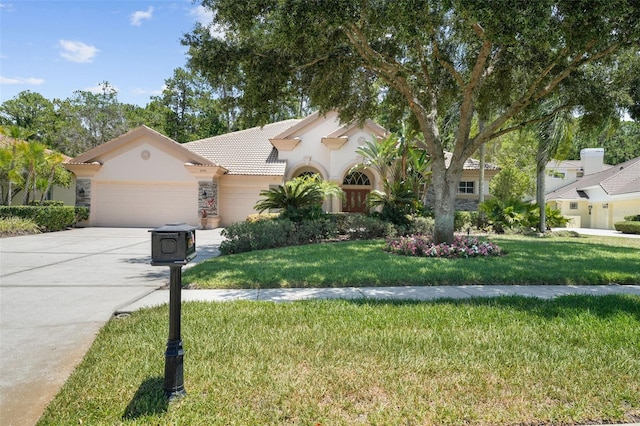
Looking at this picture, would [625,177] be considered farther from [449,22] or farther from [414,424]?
[414,424]

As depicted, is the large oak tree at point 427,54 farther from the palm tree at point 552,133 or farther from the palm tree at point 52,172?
the palm tree at point 52,172

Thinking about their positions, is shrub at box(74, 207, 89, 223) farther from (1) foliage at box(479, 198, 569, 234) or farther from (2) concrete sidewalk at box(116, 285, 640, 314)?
(1) foliage at box(479, 198, 569, 234)

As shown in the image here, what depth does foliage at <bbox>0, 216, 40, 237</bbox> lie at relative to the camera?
15.8 meters

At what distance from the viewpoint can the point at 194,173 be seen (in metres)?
21.4

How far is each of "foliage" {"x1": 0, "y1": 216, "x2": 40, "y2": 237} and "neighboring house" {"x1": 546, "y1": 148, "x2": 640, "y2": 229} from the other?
95.5ft

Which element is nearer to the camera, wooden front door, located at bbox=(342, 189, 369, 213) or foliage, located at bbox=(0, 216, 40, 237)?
foliage, located at bbox=(0, 216, 40, 237)

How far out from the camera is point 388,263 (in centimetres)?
849

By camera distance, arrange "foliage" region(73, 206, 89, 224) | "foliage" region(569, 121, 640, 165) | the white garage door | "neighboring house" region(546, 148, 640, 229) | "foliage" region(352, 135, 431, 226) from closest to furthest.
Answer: "foliage" region(352, 135, 431, 226) < "foliage" region(73, 206, 89, 224) < the white garage door < "neighboring house" region(546, 148, 640, 229) < "foliage" region(569, 121, 640, 165)

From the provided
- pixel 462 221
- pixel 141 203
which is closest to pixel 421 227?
pixel 462 221

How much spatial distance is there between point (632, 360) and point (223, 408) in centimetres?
357

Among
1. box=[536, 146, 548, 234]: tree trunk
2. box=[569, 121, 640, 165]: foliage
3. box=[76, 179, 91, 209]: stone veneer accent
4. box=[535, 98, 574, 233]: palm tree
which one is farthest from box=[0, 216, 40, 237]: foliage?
box=[569, 121, 640, 165]: foliage

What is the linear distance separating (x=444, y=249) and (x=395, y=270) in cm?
266

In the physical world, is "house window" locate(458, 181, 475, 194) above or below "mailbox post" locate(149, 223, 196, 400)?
above

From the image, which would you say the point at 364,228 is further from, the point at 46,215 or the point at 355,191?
the point at 46,215
